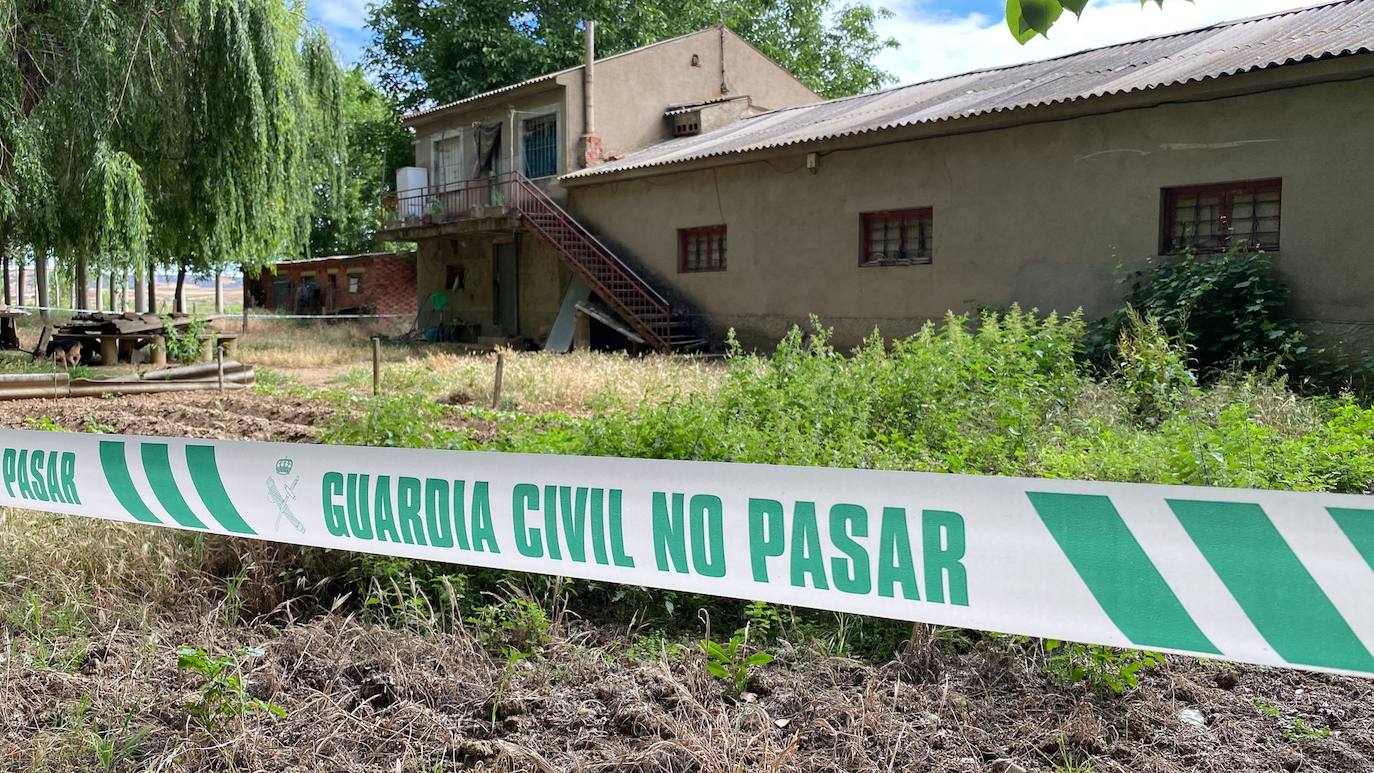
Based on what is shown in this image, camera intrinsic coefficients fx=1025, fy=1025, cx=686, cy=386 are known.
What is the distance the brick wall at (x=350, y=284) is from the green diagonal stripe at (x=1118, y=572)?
123 feet

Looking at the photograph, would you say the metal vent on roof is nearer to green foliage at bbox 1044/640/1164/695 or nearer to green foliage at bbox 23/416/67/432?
green foliage at bbox 23/416/67/432

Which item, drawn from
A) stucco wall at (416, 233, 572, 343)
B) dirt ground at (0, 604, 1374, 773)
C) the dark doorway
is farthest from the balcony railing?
dirt ground at (0, 604, 1374, 773)

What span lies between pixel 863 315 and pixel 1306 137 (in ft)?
22.2

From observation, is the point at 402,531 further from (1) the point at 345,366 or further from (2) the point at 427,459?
(1) the point at 345,366

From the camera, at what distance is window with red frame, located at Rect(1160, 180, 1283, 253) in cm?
1231

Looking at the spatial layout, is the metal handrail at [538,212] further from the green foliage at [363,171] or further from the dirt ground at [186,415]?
the green foliage at [363,171]

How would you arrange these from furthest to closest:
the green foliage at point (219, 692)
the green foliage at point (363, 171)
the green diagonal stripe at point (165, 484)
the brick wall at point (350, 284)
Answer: the brick wall at point (350, 284)
the green foliage at point (363, 171)
the green diagonal stripe at point (165, 484)
the green foliage at point (219, 692)

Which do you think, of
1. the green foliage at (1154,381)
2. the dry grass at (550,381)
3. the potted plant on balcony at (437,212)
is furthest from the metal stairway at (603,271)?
the green foliage at (1154,381)

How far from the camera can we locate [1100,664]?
3379mm

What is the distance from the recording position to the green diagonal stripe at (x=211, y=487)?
381cm

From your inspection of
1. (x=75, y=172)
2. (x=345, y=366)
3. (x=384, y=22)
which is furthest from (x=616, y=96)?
(x=384, y=22)

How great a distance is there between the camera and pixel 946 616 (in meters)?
2.65

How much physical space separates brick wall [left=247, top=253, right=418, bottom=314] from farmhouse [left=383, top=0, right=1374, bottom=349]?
1096 centimetres

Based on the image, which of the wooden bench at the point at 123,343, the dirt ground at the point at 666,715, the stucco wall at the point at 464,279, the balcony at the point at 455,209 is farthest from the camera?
the stucco wall at the point at 464,279
